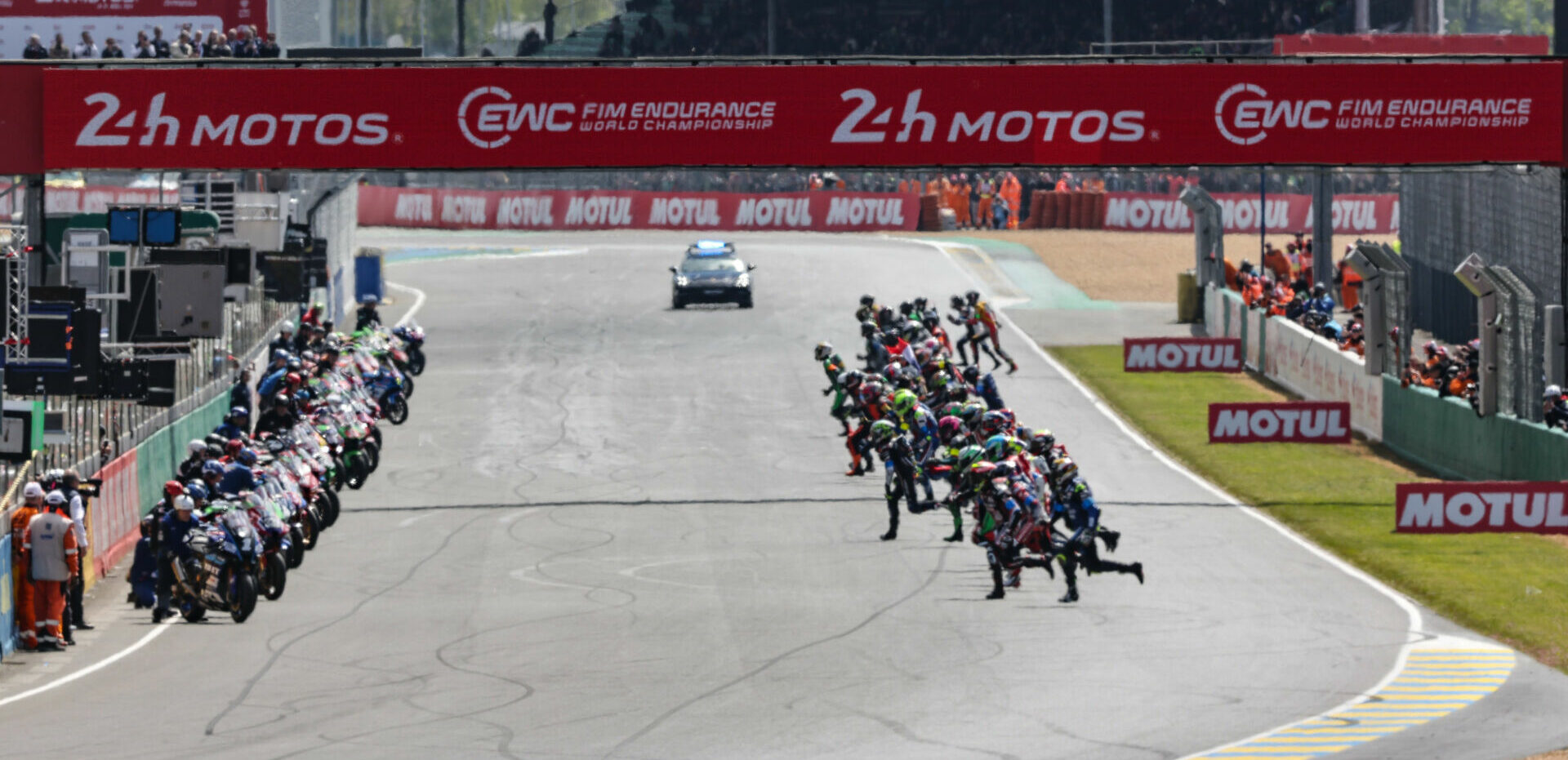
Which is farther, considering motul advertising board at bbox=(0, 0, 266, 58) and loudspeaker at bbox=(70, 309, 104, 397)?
motul advertising board at bbox=(0, 0, 266, 58)

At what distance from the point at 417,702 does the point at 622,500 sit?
10.8 meters

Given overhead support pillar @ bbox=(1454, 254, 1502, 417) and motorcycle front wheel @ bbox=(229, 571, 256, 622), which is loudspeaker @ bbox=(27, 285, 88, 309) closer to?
motorcycle front wheel @ bbox=(229, 571, 256, 622)

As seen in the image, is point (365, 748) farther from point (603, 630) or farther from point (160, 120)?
point (160, 120)

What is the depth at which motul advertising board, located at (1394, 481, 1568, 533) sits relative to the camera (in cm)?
2230

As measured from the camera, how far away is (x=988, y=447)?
21.2 metres

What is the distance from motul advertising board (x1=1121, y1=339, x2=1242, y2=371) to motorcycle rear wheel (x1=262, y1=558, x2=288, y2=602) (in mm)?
16626

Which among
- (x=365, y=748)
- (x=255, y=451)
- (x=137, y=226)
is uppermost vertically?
(x=137, y=226)

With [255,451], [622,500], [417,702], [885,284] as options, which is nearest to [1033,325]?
[885,284]

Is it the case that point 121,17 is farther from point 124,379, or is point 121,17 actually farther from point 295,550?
point 295,550

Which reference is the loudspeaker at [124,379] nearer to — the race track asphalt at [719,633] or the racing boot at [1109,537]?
the race track asphalt at [719,633]

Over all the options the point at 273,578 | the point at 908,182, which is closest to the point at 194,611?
the point at 273,578

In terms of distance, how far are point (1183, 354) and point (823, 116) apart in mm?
11335

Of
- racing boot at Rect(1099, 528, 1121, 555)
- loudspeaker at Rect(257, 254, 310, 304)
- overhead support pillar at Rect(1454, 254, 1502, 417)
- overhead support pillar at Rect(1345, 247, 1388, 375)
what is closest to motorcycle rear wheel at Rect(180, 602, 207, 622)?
racing boot at Rect(1099, 528, 1121, 555)

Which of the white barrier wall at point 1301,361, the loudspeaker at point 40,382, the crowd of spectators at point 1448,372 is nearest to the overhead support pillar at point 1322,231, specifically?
the white barrier wall at point 1301,361
